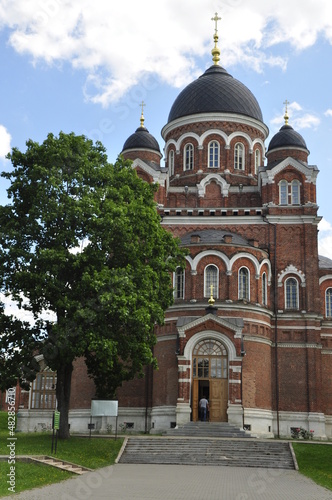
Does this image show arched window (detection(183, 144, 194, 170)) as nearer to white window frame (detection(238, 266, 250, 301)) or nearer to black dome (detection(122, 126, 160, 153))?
black dome (detection(122, 126, 160, 153))

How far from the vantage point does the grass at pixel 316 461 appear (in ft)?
74.3

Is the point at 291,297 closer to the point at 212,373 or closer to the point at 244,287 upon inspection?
the point at 244,287

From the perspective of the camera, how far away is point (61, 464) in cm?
2242

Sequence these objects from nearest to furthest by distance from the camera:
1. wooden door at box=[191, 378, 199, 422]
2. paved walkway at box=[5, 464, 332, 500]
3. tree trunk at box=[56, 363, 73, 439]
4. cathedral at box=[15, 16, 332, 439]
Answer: paved walkway at box=[5, 464, 332, 500]
tree trunk at box=[56, 363, 73, 439]
wooden door at box=[191, 378, 199, 422]
cathedral at box=[15, 16, 332, 439]

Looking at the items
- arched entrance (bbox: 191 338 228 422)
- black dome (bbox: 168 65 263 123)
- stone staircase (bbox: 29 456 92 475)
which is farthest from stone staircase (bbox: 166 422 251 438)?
black dome (bbox: 168 65 263 123)

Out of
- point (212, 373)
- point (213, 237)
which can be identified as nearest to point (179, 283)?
point (213, 237)

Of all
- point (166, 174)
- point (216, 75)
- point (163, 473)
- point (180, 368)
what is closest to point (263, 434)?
point (180, 368)

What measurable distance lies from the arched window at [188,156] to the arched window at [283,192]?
6.96 meters

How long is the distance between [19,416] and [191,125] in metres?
21.9

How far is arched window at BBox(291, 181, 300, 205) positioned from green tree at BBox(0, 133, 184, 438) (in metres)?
14.1

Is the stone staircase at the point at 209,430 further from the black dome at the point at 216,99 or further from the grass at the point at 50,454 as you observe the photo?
the black dome at the point at 216,99

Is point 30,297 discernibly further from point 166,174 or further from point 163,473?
point 166,174

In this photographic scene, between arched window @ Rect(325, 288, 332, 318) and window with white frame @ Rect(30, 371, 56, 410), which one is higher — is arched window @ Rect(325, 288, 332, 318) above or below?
above

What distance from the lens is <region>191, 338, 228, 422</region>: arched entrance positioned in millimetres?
34656
